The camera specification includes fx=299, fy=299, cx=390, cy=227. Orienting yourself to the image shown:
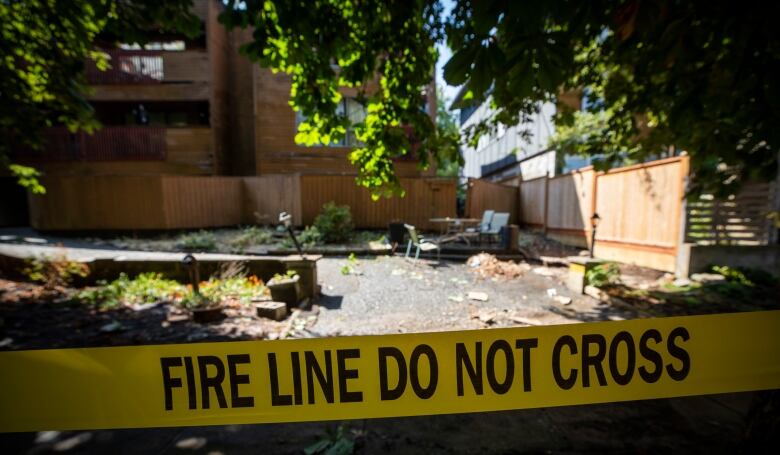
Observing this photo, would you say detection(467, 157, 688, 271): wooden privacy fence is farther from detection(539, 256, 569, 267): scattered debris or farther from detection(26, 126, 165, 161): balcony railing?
detection(26, 126, 165, 161): balcony railing

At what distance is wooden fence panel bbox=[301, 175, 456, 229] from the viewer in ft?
40.6

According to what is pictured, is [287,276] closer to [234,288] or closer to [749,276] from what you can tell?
[234,288]

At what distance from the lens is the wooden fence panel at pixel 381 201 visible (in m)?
12.4

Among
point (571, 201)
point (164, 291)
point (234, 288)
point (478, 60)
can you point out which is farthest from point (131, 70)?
point (571, 201)

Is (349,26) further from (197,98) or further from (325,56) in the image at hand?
(197,98)

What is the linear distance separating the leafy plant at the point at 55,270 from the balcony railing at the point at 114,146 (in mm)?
9770

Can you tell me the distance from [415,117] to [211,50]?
1612cm

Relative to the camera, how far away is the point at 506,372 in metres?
1.08

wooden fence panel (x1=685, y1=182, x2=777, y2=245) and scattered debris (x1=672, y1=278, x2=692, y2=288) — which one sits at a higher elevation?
wooden fence panel (x1=685, y1=182, x2=777, y2=245)

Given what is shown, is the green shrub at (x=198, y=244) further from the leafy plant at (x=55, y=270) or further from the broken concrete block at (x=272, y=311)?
the broken concrete block at (x=272, y=311)

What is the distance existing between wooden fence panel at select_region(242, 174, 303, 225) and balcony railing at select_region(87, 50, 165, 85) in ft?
23.7

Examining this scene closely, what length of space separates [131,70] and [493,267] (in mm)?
18431

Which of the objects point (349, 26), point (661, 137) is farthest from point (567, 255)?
point (349, 26)

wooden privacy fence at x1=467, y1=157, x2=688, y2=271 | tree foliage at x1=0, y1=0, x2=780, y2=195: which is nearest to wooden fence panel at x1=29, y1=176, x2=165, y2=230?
tree foliage at x1=0, y1=0, x2=780, y2=195
